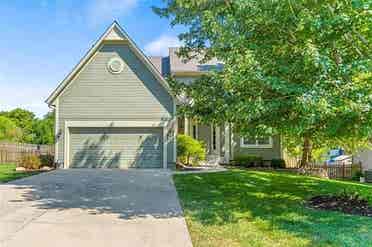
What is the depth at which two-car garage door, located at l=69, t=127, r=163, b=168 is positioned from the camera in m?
18.5

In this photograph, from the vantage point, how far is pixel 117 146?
61.1 ft

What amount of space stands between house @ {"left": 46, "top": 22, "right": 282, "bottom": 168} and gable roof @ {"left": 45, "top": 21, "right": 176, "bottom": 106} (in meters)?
0.05

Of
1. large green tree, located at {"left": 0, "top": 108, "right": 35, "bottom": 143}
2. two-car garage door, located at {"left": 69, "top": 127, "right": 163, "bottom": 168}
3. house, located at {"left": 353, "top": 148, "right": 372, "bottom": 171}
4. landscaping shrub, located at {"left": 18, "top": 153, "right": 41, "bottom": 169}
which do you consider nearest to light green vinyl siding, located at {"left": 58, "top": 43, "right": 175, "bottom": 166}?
two-car garage door, located at {"left": 69, "top": 127, "right": 163, "bottom": 168}

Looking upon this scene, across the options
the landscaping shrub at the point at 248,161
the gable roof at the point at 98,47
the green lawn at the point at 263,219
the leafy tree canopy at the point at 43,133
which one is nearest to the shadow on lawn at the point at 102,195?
the green lawn at the point at 263,219

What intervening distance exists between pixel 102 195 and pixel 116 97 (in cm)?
909

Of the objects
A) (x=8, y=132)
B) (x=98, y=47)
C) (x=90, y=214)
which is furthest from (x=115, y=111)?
(x=8, y=132)

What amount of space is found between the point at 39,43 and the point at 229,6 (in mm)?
12944

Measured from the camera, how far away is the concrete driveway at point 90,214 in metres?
6.02

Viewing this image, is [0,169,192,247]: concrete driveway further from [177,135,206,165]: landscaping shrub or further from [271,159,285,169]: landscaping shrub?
[271,159,285,169]: landscaping shrub

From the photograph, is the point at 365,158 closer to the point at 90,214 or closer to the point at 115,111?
the point at 115,111

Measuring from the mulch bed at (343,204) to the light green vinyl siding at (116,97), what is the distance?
32.5ft

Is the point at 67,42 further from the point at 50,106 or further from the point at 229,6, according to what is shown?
the point at 229,6

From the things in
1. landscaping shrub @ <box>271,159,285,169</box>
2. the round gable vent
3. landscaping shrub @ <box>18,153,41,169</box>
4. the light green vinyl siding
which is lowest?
landscaping shrub @ <box>271,159,285,169</box>

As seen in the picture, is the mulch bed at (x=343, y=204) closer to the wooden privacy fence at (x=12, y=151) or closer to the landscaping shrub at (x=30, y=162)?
the landscaping shrub at (x=30, y=162)
